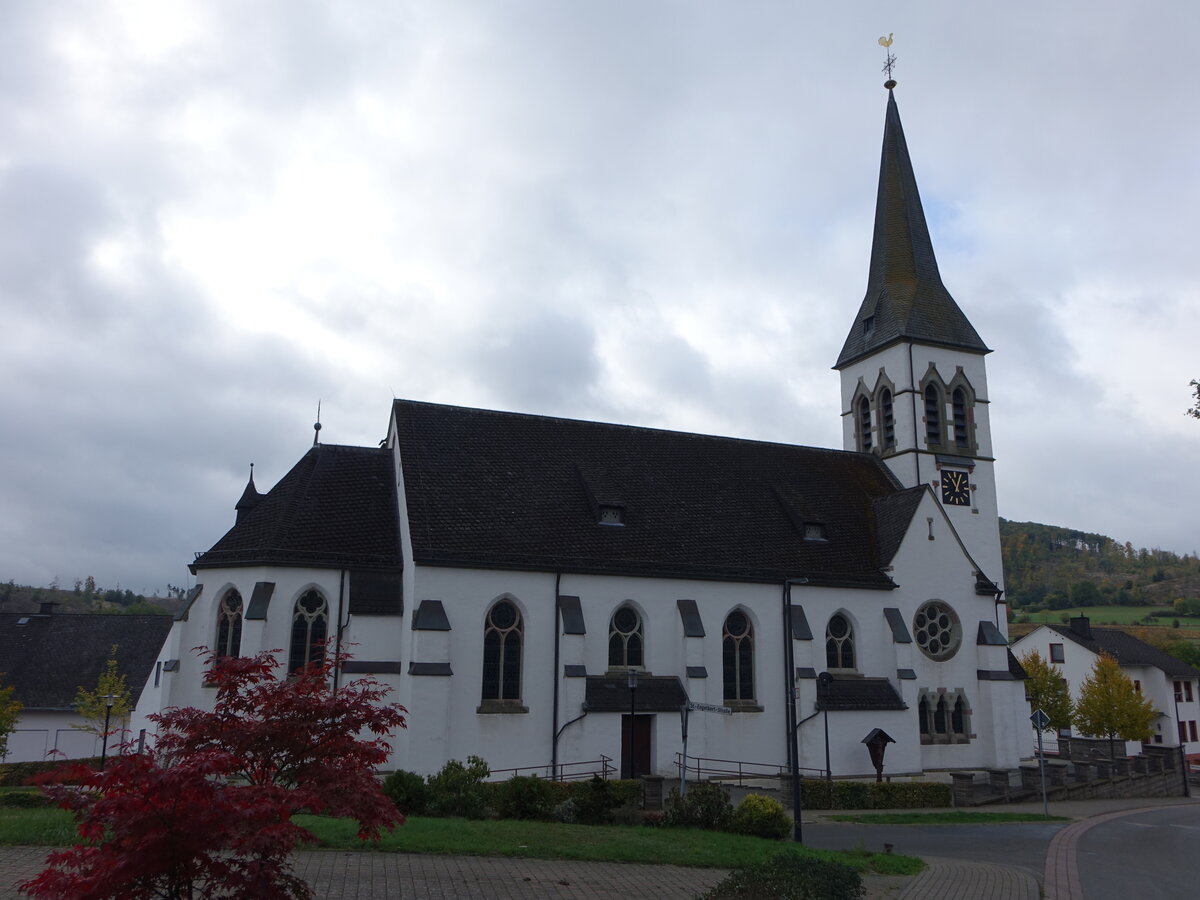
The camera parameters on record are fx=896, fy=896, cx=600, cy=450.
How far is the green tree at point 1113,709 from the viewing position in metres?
52.9

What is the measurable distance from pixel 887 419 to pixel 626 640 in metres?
16.8

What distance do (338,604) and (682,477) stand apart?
43.9 ft

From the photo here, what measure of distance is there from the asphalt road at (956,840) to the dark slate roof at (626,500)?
969 centimetres

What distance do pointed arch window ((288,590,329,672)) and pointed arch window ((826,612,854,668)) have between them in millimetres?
16848

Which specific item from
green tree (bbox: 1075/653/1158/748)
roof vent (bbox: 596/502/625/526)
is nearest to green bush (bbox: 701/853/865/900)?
roof vent (bbox: 596/502/625/526)

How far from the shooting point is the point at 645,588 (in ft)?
94.4

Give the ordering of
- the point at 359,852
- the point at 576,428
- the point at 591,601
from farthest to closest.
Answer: the point at 576,428
the point at 591,601
the point at 359,852

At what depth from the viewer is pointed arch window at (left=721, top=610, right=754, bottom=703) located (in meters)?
29.4

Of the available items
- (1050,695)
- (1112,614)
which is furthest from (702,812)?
(1112,614)

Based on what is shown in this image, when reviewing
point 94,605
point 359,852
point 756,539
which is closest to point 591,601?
point 756,539

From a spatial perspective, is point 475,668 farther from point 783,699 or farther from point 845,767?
point 845,767

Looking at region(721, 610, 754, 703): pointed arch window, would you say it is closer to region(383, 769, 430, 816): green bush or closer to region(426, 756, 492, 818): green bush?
region(426, 756, 492, 818): green bush

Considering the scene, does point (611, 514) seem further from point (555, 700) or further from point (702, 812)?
point (702, 812)

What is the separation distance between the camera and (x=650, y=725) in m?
27.3
